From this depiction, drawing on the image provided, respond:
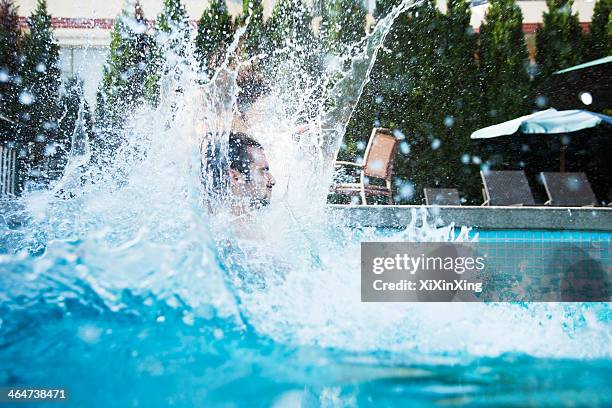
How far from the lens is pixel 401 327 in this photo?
9.00 ft

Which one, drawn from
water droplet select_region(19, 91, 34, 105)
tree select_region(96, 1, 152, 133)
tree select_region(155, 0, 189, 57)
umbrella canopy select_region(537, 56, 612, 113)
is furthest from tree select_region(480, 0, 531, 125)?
water droplet select_region(19, 91, 34, 105)

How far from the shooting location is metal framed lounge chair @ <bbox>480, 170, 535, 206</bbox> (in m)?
3.42

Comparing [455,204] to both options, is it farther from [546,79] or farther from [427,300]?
[546,79]

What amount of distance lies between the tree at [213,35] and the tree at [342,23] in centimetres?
55

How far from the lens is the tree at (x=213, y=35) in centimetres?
342

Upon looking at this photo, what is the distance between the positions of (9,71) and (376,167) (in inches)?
82.9

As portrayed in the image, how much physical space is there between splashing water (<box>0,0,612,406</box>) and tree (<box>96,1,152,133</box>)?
0.25 feet

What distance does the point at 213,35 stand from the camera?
3.46m

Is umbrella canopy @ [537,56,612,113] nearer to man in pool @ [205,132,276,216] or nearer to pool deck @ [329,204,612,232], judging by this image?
pool deck @ [329,204,612,232]

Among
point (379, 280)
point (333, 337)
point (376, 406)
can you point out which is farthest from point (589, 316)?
point (376, 406)

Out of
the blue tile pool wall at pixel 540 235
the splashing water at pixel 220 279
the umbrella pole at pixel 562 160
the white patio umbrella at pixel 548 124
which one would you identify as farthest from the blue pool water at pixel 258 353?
the white patio umbrella at pixel 548 124

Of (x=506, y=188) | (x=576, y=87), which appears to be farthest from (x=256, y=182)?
(x=576, y=87)

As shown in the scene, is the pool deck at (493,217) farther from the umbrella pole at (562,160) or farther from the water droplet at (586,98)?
the water droplet at (586,98)

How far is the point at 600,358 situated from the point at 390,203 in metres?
1.31
